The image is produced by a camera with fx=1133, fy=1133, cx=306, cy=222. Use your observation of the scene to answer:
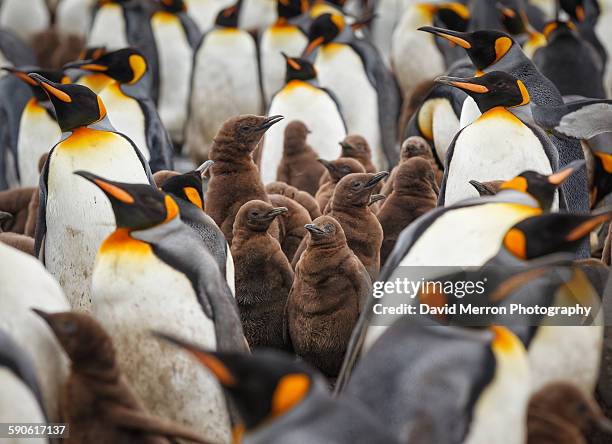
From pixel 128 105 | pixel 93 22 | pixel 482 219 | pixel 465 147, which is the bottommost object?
pixel 93 22

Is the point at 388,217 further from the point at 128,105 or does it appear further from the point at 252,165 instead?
the point at 128,105

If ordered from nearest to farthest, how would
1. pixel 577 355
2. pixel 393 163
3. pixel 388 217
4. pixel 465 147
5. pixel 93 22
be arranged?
1. pixel 577 355
2. pixel 465 147
3. pixel 388 217
4. pixel 393 163
5. pixel 93 22

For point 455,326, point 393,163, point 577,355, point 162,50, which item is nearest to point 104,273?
point 455,326

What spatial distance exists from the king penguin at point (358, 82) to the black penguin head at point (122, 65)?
2.06m

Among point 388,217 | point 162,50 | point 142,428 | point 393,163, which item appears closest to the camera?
point 142,428

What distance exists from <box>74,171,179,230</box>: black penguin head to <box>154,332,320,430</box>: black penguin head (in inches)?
43.8

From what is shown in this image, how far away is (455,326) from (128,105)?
3.80 meters

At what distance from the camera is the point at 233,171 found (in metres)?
5.44

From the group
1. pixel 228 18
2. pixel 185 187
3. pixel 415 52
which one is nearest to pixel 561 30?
pixel 415 52

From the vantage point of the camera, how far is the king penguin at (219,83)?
9.15m

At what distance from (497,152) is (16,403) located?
234 cm

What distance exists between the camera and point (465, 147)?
15.6ft

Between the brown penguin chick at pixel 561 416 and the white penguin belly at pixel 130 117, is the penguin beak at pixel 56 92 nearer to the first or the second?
the white penguin belly at pixel 130 117

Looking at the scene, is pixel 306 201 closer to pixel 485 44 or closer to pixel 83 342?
pixel 485 44
